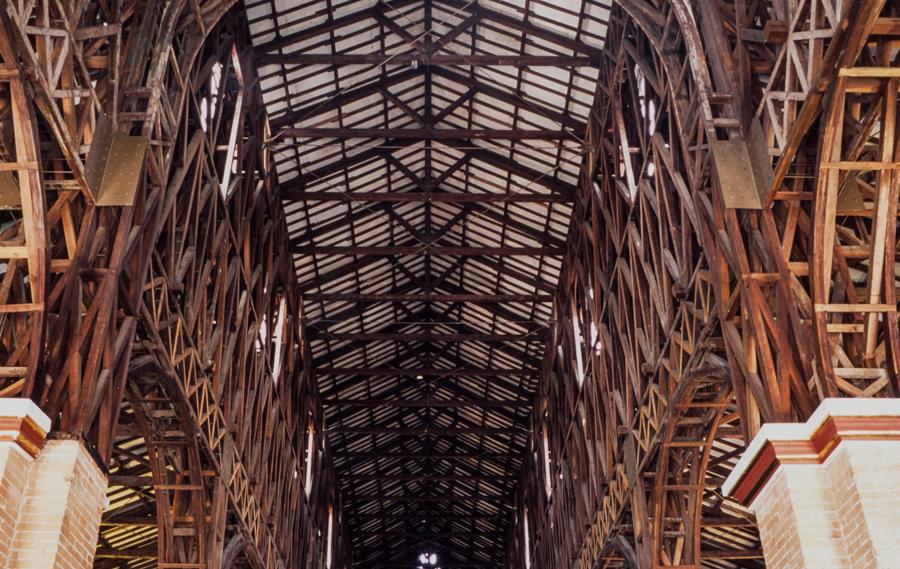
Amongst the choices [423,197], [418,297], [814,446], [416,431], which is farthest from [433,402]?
[814,446]

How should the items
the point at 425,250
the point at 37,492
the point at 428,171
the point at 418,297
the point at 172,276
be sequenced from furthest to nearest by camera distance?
the point at 418,297 → the point at 428,171 → the point at 425,250 → the point at 172,276 → the point at 37,492

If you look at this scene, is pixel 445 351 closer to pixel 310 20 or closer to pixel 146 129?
pixel 310 20

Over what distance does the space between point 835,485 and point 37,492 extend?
958 cm

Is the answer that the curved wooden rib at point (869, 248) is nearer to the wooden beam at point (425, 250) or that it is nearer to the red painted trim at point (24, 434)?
the red painted trim at point (24, 434)

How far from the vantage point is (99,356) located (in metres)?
12.3

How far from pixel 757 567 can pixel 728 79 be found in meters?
27.8

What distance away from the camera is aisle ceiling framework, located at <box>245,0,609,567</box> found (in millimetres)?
23422

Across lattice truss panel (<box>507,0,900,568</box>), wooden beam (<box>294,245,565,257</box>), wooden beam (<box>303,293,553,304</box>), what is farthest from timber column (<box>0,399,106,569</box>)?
wooden beam (<box>303,293,553,304</box>)

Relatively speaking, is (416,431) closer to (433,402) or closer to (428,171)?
(433,402)

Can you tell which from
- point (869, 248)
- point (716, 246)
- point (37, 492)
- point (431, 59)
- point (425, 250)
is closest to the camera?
point (37, 492)

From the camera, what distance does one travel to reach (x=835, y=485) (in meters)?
10.4

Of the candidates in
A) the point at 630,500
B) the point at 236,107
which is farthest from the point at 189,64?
the point at 630,500

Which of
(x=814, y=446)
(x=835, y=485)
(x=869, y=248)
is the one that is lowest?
(x=835, y=485)

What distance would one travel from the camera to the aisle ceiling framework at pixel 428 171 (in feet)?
76.8
